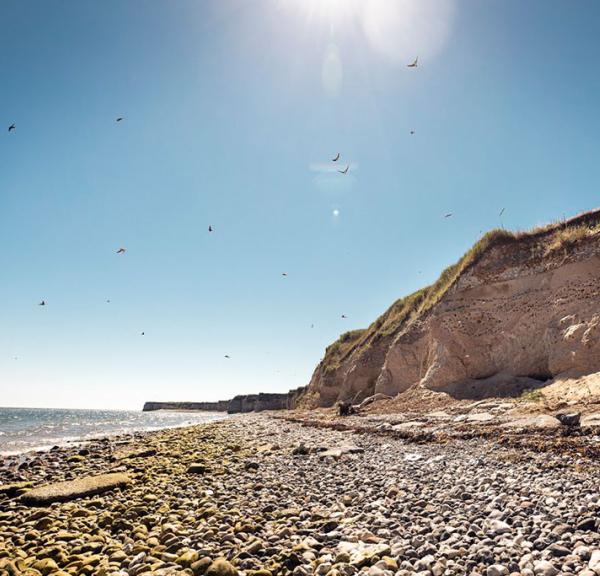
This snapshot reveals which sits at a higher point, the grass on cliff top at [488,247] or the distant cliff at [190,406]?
the grass on cliff top at [488,247]

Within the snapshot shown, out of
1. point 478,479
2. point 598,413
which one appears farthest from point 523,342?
point 478,479

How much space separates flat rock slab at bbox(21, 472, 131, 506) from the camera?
27.5 ft

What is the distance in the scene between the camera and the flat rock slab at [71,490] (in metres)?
8.38

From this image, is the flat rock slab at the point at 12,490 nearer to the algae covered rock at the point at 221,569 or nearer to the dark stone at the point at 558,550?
the algae covered rock at the point at 221,569

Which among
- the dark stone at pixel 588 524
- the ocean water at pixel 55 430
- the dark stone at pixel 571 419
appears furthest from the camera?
the ocean water at pixel 55 430

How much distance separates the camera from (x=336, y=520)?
18.8ft

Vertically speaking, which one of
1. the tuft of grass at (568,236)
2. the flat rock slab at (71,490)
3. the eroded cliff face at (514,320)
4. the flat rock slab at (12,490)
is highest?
the tuft of grass at (568,236)

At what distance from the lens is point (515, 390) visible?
20.9 meters

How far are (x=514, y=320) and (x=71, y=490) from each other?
24.3 m

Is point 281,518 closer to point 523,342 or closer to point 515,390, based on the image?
point 515,390

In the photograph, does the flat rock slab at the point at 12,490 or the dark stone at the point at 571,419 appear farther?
the dark stone at the point at 571,419

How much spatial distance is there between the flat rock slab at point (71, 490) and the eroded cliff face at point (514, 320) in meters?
19.8

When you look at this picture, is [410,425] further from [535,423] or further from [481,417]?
[535,423]

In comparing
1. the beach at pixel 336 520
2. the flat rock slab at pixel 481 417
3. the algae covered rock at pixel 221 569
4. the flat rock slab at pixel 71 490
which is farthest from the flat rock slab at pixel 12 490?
the flat rock slab at pixel 481 417
